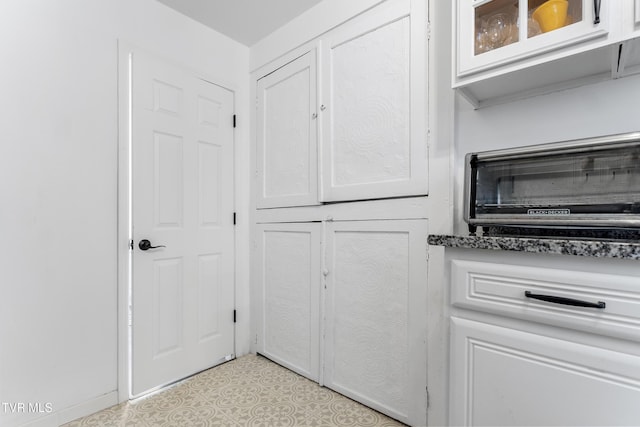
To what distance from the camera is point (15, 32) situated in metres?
1.53

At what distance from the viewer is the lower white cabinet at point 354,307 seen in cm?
157

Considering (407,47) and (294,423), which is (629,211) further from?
(294,423)

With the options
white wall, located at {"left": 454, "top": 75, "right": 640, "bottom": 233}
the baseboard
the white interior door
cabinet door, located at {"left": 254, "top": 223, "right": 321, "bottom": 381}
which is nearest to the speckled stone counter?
white wall, located at {"left": 454, "top": 75, "right": 640, "bottom": 233}

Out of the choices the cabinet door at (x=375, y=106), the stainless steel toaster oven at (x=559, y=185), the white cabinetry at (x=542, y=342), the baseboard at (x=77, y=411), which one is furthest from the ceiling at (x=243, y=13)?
the baseboard at (x=77, y=411)

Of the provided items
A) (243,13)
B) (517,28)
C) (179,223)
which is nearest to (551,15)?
(517,28)

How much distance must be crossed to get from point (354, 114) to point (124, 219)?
4.91ft

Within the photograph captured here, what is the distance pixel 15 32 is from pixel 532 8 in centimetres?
227

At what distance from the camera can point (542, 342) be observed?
36.9 inches

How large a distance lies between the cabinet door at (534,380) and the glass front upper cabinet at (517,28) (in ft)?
2.99

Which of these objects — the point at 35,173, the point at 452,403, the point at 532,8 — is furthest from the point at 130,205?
the point at 532,8

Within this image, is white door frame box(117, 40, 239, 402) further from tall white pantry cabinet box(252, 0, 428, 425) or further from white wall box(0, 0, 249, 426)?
tall white pantry cabinet box(252, 0, 428, 425)

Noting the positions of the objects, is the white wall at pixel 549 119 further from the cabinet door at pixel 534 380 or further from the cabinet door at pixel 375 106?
the cabinet door at pixel 534 380

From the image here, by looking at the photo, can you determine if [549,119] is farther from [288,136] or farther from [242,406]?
[242,406]

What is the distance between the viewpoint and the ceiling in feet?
6.63
